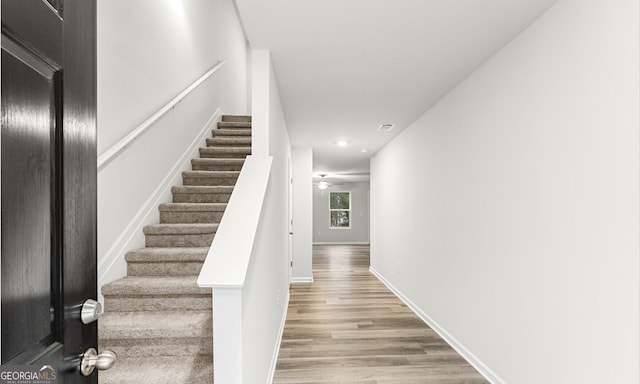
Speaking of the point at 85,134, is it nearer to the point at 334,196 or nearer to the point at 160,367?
the point at 160,367

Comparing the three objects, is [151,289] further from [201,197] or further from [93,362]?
[93,362]

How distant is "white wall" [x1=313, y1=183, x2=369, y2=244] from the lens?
45.1ft

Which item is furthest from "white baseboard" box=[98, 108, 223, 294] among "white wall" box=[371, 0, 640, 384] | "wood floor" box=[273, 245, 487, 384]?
"white wall" box=[371, 0, 640, 384]

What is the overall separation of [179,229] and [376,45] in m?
2.01

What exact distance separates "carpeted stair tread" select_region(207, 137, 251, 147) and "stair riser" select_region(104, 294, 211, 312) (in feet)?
8.22

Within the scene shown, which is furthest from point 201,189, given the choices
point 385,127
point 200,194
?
point 385,127

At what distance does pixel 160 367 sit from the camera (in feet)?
6.24

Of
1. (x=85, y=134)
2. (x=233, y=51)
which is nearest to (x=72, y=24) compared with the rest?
(x=85, y=134)

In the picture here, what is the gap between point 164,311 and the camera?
87.7 inches

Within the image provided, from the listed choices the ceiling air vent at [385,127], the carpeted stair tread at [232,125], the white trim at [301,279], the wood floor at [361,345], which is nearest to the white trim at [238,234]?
the wood floor at [361,345]

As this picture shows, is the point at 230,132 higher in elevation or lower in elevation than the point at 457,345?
higher

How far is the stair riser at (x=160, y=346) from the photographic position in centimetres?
196

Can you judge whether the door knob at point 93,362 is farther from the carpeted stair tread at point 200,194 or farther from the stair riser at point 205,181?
the stair riser at point 205,181

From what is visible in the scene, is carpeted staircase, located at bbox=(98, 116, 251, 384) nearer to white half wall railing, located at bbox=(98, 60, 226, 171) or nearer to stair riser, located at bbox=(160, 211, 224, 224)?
stair riser, located at bbox=(160, 211, 224, 224)
